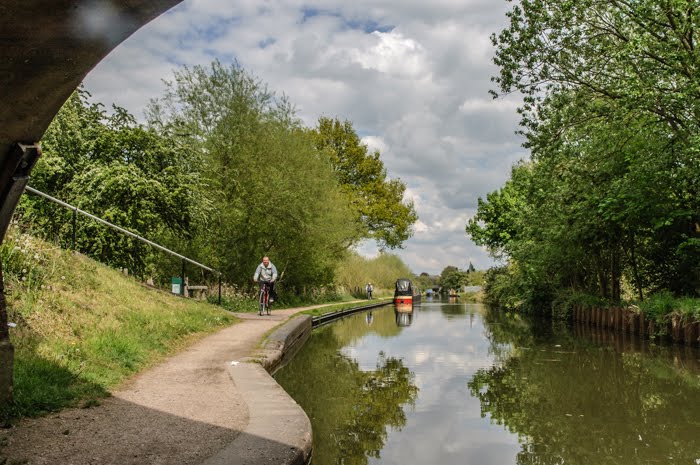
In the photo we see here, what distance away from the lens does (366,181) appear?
41.5 meters

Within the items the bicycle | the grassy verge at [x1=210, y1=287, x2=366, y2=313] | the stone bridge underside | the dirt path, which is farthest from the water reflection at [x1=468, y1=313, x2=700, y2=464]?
the grassy verge at [x1=210, y1=287, x2=366, y2=313]

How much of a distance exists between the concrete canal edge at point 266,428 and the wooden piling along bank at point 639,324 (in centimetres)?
1152

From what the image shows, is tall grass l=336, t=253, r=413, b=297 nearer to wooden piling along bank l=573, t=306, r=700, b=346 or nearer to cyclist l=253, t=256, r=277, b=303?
wooden piling along bank l=573, t=306, r=700, b=346

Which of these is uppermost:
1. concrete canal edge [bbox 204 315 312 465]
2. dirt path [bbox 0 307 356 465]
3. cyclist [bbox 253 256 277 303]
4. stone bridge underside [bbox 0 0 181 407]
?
stone bridge underside [bbox 0 0 181 407]

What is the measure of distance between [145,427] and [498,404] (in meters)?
4.48

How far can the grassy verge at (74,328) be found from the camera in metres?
5.84

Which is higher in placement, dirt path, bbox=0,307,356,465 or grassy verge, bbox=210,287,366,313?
grassy verge, bbox=210,287,366,313

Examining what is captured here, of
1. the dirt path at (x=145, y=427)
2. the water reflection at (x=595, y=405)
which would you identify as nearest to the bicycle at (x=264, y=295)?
the water reflection at (x=595, y=405)

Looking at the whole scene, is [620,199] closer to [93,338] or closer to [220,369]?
[220,369]

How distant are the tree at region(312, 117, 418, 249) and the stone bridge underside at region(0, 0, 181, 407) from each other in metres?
35.9

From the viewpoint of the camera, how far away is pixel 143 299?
489 inches

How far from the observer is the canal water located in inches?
208

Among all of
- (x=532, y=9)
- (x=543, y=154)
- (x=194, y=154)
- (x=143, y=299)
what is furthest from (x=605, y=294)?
(x=143, y=299)

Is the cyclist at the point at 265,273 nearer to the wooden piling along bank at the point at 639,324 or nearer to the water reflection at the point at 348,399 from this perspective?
the water reflection at the point at 348,399
